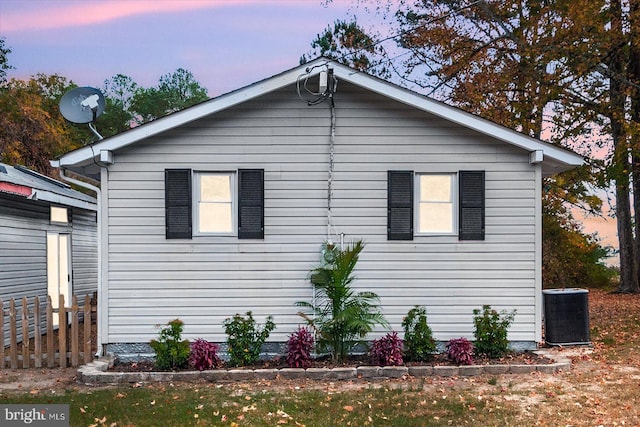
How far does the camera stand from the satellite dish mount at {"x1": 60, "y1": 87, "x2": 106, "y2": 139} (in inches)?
393

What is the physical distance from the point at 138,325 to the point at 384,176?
14.3 ft

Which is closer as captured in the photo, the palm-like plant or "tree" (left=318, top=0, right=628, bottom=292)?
the palm-like plant

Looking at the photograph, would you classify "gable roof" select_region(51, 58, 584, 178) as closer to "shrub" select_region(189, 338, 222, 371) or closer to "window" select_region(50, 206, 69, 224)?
"shrub" select_region(189, 338, 222, 371)

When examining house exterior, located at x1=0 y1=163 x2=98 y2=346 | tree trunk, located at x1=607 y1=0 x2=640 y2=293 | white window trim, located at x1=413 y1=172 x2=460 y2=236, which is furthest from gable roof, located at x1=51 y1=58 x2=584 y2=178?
tree trunk, located at x1=607 y1=0 x2=640 y2=293

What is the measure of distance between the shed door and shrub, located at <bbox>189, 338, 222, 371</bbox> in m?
5.53

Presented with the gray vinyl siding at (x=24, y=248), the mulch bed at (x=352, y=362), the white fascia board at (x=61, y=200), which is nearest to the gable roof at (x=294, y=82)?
the white fascia board at (x=61, y=200)

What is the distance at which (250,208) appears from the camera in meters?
9.36

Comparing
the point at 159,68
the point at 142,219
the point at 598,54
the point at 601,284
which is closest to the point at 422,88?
the point at 598,54

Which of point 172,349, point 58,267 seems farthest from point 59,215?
point 172,349

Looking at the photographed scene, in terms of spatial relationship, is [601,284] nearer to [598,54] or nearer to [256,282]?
[598,54]

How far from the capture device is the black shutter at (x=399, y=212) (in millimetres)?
9461

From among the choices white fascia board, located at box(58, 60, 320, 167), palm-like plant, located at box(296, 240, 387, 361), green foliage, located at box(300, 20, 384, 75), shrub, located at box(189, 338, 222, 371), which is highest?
green foliage, located at box(300, 20, 384, 75)

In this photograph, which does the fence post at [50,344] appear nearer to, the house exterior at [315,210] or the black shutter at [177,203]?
the house exterior at [315,210]

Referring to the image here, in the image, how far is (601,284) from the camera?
2330cm
